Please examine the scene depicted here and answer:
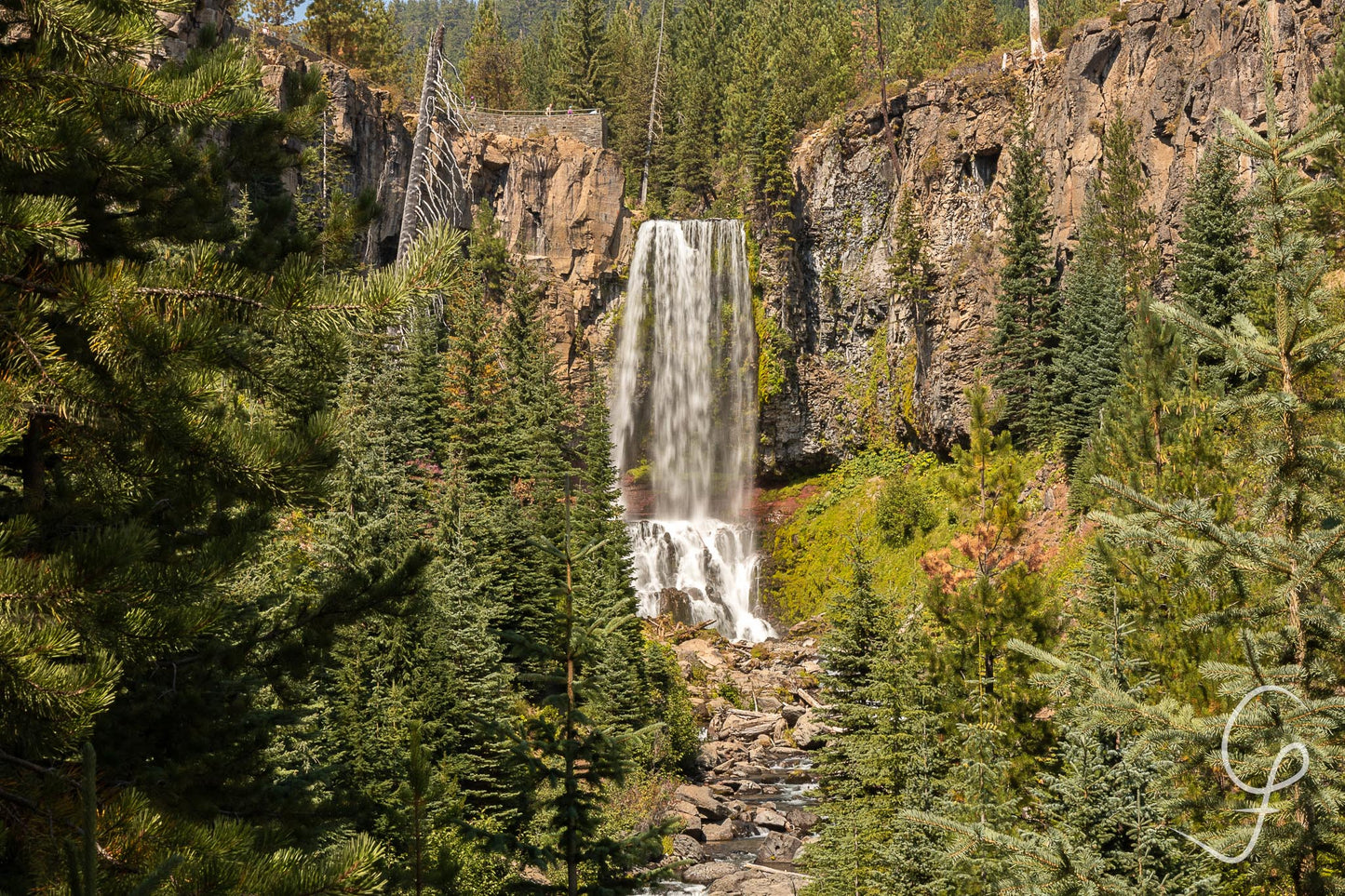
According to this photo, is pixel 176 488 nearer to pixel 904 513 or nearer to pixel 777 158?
pixel 904 513

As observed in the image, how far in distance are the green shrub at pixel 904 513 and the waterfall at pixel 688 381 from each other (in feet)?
31.3

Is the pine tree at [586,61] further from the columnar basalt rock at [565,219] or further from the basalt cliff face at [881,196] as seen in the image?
the basalt cliff face at [881,196]

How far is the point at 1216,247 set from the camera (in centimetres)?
3475

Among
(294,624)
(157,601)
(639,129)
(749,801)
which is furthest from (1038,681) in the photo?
(639,129)

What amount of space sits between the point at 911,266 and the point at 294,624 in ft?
154

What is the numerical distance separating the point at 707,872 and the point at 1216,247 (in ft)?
88.1

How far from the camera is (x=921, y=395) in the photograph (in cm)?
5112

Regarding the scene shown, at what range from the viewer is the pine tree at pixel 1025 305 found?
145 feet

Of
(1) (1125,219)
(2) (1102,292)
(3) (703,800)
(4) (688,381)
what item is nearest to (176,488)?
(3) (703,800)

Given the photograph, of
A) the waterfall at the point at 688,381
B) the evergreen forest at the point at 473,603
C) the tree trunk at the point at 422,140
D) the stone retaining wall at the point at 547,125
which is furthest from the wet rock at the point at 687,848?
the stone retaining wall at the point at 547,125

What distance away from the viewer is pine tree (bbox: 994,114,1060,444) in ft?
145

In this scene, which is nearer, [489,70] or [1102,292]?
[1102,292]

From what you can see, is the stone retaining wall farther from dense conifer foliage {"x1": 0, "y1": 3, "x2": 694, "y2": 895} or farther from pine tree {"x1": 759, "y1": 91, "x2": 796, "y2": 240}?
dense conifer foliage {"x1": 0, "y1": 3, "x2": 694, "y2": 895}

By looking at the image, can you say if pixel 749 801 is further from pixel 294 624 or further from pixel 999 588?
pixel 294 624
